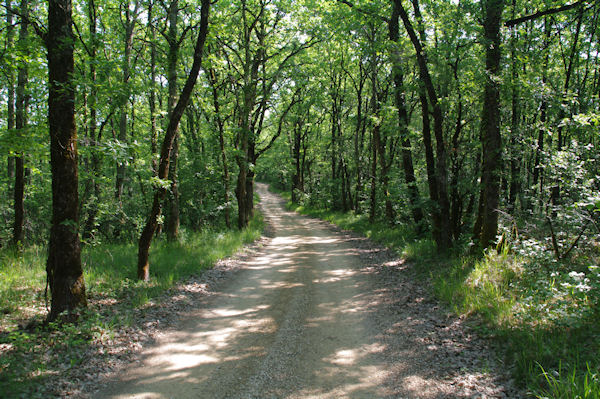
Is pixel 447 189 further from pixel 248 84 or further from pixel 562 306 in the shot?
pixel 248 84

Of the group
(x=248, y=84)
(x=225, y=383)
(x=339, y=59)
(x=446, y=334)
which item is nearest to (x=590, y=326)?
(x=446, y=334)

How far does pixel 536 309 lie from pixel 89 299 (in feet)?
25.4

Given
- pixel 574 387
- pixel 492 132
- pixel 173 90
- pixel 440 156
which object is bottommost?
pixel 574 387

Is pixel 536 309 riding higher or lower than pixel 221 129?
lower

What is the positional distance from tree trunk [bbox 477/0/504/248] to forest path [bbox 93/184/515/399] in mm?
2460

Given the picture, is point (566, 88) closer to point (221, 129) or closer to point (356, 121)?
point (356, 121)

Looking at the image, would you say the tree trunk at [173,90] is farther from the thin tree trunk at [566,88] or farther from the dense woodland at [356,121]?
the thin tree trunk at [566,88]

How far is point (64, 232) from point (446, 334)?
649 centimetres

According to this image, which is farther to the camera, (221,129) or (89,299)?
(221,129)

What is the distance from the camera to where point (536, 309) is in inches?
182

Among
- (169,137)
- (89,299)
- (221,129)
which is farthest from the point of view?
(221,129)

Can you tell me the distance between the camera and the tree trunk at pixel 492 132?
776cm

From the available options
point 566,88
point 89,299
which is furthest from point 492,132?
point 89,299

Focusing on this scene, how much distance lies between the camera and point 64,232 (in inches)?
212
